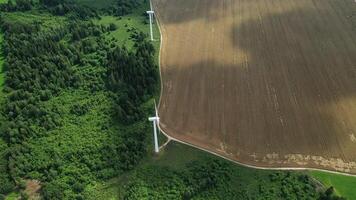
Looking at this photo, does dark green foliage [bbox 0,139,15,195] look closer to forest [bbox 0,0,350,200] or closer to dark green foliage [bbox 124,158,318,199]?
forest [bbox 0,0,350,200]

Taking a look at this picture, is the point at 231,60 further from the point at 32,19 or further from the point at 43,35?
the point at 32,19

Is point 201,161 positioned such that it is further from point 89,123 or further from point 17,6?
point 17,6

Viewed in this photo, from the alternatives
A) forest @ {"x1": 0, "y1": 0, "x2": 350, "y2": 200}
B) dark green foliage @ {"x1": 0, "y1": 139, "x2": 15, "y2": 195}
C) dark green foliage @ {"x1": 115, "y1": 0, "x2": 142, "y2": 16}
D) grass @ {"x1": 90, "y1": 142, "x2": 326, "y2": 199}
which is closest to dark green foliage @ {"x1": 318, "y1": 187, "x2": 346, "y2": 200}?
forest @ {"x1": 0, "y1": 0, "x2": 350, "y2": 200}

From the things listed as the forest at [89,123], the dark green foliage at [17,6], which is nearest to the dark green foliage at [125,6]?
the forest at [89,123]

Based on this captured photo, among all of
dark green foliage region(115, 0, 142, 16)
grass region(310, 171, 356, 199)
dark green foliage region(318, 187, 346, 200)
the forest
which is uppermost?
dark green foliage region(115, 0, 142, 16)

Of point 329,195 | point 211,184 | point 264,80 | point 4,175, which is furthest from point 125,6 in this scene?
point 329,195

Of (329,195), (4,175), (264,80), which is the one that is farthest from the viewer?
(264,80)
